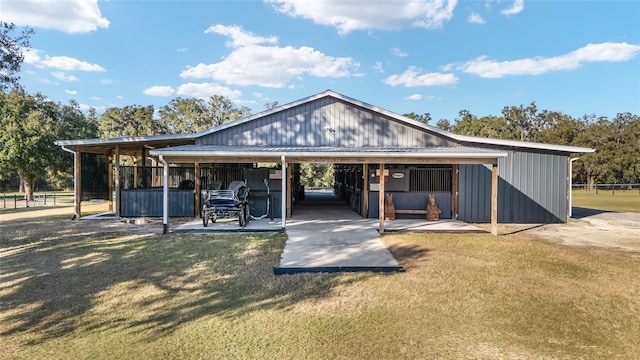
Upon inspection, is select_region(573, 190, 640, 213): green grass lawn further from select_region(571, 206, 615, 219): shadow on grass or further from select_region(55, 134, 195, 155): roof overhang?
select_region(55, 134, 195, 155): roof overhang

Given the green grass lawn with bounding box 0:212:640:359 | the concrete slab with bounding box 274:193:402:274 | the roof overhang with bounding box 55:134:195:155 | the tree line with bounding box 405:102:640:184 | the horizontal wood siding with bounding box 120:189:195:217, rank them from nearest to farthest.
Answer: the green grass lawn with bounding box 0:212:640:359, the concrete slab with bounding box 274:193:402:274, the roof overhang with bounding box 55:134:195:155, the horizontal wood siding with bounding box 120:189:195:217, the tree line with bounding box 405:102:640:184

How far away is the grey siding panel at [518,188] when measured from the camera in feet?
39.2

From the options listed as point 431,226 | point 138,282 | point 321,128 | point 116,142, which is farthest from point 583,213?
point 116,142

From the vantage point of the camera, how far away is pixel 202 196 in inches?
496

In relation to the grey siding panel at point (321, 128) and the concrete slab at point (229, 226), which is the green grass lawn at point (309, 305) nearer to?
the concrete slab at point (229, 226)

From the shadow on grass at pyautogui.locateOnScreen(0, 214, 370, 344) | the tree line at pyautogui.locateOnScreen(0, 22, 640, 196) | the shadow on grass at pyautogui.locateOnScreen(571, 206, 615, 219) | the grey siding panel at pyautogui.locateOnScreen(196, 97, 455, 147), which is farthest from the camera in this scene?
the tree line at pyautogui.locateOnScreen(0, 22, 640, 196)

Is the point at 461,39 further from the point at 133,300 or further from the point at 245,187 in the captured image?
the point at 133,300

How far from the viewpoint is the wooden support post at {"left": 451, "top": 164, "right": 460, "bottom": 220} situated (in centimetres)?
1197

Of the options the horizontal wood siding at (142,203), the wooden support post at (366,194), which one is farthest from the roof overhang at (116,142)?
the wooden support post at (366,194)

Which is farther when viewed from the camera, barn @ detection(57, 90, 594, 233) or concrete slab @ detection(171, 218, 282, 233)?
barn @ detection(57, 90, 594, 233)

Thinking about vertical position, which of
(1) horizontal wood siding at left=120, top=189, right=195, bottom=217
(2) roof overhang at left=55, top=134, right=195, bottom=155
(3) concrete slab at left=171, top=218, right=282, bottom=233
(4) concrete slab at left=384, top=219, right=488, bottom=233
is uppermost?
(2) roof overhang at left=55, top=134, right=195, bottom=155

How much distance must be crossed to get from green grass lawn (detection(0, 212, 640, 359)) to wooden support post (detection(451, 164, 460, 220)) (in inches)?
177

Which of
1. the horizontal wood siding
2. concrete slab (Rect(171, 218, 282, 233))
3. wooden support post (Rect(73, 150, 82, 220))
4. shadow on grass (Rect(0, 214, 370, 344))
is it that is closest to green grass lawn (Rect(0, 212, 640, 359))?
shadow on grass (Rect(0, 214, 370, 344))

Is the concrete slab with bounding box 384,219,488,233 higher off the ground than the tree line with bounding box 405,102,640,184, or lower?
lower
